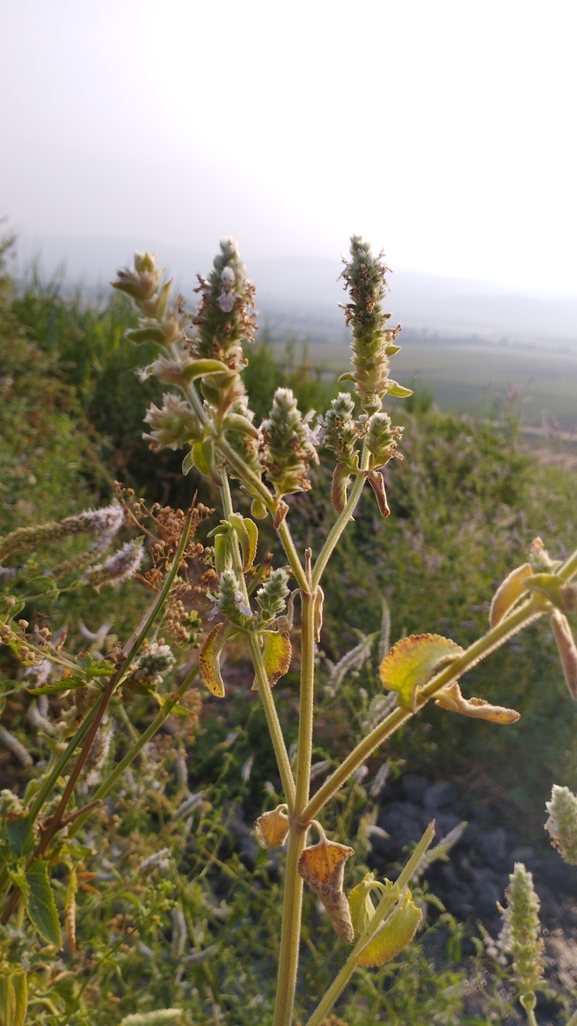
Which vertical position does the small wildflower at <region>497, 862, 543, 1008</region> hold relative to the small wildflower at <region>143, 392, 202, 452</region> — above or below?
below

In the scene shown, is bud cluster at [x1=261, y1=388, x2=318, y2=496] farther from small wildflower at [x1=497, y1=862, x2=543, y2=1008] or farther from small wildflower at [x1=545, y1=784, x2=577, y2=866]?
small wildflower at [x1=497, y1=862, x2=543, y2=1008]

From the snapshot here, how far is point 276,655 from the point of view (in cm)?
85

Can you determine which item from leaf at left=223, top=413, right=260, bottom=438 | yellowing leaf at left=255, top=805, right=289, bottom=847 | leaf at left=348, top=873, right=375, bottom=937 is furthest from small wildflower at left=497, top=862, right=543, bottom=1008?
leaf at left=223, top=413, right=260, bottom=438

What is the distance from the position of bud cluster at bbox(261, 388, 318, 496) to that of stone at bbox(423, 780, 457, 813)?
8.20 ft

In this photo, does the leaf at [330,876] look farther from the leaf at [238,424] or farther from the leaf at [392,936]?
the leaf at [238,424]

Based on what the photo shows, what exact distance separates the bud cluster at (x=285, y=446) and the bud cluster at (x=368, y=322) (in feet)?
0.59

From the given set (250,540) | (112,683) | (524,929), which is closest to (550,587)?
(250,540)

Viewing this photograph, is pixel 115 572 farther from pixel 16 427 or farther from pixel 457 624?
pixel 16 427

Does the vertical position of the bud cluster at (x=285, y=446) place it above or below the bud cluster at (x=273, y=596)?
above

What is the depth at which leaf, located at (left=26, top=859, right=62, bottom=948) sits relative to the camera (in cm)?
83

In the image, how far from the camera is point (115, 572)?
104 cm

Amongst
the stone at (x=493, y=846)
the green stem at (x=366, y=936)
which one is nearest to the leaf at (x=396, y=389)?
the green stem at (x=366, y=936)

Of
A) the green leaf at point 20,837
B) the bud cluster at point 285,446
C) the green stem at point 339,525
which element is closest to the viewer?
the bud cluster at point 285,446

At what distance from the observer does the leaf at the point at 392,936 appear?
0.78 meters
